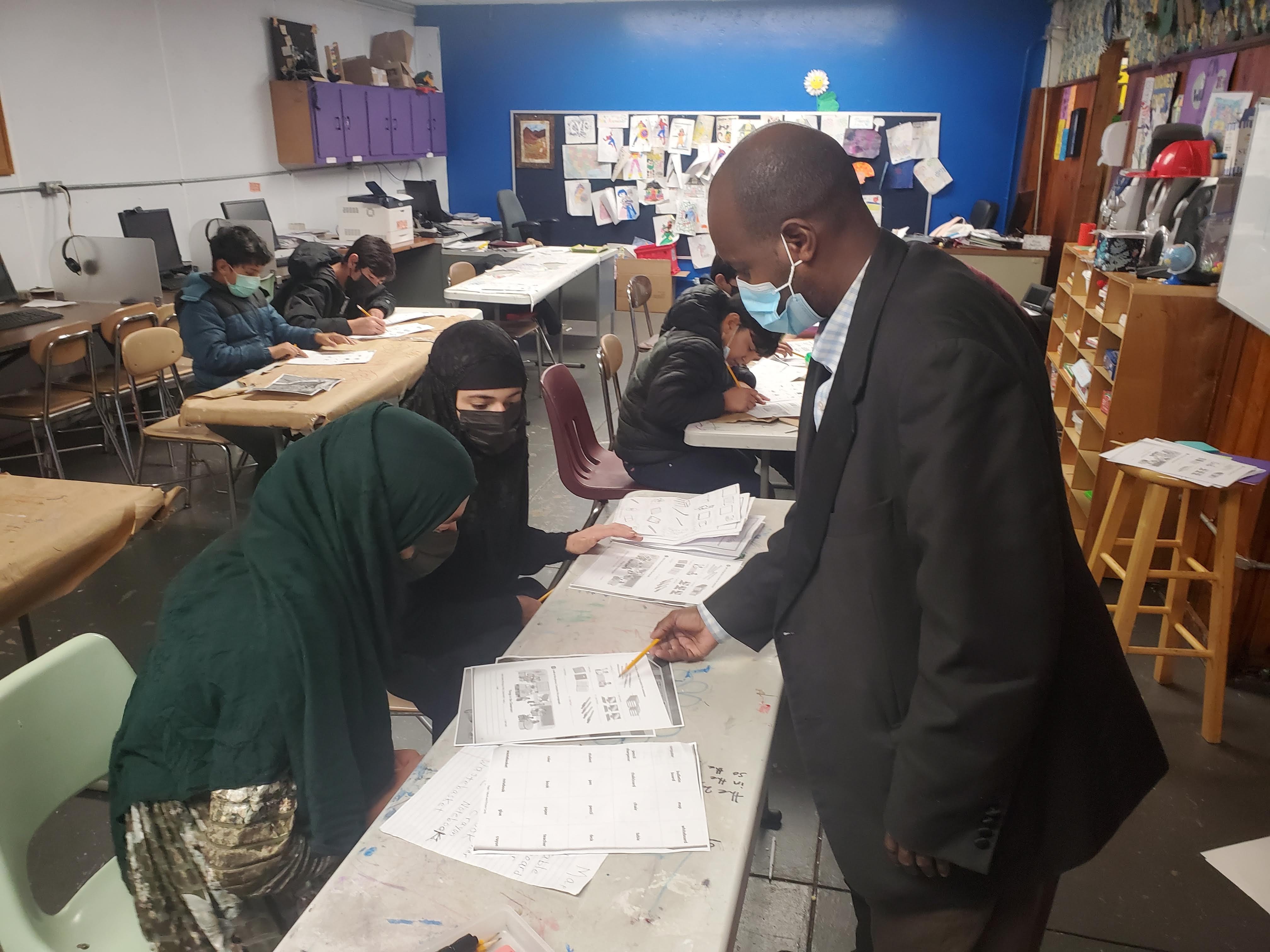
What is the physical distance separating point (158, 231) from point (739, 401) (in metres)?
4.35

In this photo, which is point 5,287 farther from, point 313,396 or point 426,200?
point 426,200

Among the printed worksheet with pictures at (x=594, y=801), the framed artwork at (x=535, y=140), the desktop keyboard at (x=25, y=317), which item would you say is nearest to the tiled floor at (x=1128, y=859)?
the printed worksheet with pictures at (x=594, y=801)

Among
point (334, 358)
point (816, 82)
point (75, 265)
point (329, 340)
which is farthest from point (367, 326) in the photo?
point (816, 82)

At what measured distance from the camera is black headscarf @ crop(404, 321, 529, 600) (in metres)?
2.05

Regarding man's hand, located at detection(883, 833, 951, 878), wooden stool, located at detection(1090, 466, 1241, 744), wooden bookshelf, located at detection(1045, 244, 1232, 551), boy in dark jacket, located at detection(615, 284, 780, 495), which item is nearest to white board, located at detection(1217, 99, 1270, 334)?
wooden bookshelf, located at detection(1045, 244, 1232, 551)

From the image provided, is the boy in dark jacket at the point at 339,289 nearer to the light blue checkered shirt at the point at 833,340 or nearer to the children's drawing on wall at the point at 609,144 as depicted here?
the light blue checkered shirt at the point at 833,340

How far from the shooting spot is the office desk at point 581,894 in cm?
94

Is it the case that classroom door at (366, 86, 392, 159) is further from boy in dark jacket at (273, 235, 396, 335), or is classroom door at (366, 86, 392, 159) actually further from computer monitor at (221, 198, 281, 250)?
boy in dark jacket at (273, 235, 396, 335)

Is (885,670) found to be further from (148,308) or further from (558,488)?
(148,308)

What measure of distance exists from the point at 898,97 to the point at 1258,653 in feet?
21.0

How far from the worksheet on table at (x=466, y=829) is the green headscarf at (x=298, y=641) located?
144 mm

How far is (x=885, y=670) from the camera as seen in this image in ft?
3.24

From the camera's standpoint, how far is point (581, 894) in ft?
3.26

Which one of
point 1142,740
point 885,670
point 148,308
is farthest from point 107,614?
point 1142,740
